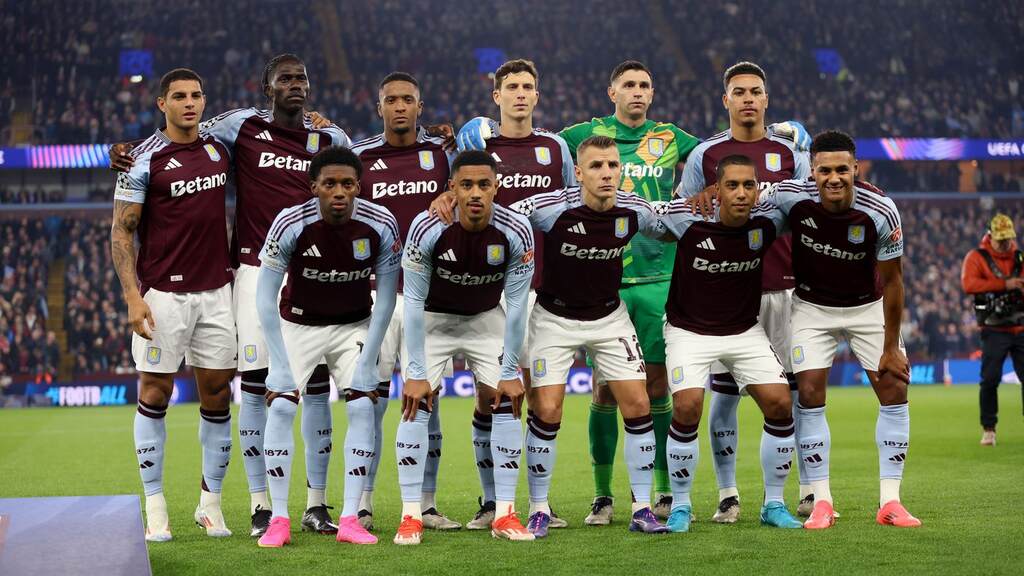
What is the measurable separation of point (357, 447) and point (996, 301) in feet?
25.6

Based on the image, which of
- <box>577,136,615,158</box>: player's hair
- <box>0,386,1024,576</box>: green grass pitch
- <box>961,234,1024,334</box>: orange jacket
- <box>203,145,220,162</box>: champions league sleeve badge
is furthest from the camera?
<box>961,234,1024,334</box>: orange jacket

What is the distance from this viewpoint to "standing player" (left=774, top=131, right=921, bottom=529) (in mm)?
6684

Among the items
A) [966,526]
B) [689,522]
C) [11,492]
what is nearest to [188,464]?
[11,492]

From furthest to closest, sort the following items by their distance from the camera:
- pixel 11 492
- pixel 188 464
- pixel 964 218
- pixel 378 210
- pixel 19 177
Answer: pixel 964 218 < pixel 19 177 < pixel 188 464 < pixel 11 492 < pixel 378 210

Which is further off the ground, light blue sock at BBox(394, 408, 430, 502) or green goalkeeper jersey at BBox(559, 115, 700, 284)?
green goalkeeper jersey at BBox(559, 115, 700, 284)

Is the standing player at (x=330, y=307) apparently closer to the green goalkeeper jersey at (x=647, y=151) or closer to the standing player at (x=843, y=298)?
the green goalkeeper jersey at (x=647, y=151)

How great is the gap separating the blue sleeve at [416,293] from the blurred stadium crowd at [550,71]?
20.6 m

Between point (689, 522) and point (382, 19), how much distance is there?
98.2 feet

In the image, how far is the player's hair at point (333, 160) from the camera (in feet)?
20.9

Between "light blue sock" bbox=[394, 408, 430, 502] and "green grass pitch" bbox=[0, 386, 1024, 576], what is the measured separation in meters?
0.31

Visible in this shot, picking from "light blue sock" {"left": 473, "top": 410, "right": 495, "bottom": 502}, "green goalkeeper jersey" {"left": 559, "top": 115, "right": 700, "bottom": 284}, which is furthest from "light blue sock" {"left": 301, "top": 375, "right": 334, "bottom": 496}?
"green goalkeeper jersey" {"left": 559, "top": 115, "right": 700, "bottom": 284}

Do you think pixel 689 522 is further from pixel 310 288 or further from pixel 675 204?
pixel 310 288

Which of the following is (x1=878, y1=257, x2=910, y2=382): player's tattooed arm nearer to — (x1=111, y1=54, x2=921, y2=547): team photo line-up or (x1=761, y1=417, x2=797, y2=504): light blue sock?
(x1=111, y1=54, x2=921, y2=547): team photo line-up

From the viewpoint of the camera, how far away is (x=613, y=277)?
6.90 metres
